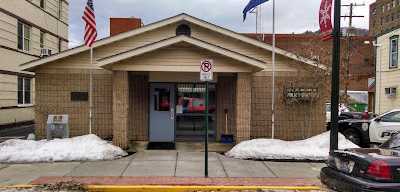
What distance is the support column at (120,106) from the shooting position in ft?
46.9

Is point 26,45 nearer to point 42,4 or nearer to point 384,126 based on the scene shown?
point 42,4

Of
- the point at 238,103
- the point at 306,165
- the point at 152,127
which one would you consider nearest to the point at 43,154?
the point at 152,127

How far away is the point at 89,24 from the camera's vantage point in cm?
1488

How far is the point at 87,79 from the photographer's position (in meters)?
15.6

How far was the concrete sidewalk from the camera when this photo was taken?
10.8 meters

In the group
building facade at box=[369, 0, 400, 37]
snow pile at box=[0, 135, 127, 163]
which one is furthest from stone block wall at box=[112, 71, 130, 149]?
building facade at box=[369, 0, 400, 37]

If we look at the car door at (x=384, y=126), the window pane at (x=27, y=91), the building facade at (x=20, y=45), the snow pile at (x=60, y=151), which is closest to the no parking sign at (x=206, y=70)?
the snow pile at (x=60, y=151)

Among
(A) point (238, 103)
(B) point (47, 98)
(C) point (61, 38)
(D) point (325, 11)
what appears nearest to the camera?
(D) point (325, 11)

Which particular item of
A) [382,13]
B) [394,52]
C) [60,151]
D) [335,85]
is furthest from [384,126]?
[382,13]

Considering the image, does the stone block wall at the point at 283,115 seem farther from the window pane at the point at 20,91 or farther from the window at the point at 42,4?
the window at the point at 42,4

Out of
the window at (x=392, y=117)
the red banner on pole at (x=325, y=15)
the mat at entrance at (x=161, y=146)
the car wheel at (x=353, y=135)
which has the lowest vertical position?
the mat at entrance at (x=161, y=146)

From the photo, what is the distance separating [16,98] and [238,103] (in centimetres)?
1470

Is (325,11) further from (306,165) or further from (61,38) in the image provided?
(61,38)

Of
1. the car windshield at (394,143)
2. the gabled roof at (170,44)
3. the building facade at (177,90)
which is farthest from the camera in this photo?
the building facade at (177,90)
